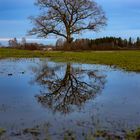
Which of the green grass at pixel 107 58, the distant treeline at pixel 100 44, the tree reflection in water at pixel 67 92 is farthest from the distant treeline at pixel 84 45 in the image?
the tree reflection in water at pixel 67 92

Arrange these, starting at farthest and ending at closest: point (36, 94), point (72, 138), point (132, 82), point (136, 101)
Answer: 1. point (132, 82)
2. point (36, 94)
3. point (136, 101)
4. point (72, 138)

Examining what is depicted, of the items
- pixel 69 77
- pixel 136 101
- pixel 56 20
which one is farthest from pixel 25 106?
pixel 56 20

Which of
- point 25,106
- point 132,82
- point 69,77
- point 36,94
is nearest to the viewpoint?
point 25,106

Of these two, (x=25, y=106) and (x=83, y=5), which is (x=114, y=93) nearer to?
(x=25, y=106)

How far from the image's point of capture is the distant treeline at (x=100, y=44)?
184ft

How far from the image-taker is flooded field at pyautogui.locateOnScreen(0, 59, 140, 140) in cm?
902

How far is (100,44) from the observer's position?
60.8m

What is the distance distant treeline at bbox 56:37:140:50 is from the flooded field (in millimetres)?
36780

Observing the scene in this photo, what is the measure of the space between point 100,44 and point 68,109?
4937 centimetres

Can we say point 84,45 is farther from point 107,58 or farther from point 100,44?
point 107,58

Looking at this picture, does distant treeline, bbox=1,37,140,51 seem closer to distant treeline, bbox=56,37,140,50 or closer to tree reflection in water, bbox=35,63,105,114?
A: distant treeline, bbox=56,37,140,50

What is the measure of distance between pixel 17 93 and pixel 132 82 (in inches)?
242

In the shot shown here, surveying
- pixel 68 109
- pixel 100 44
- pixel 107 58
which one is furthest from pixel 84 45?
pixel 68 109

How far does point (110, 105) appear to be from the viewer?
12.8 metres
